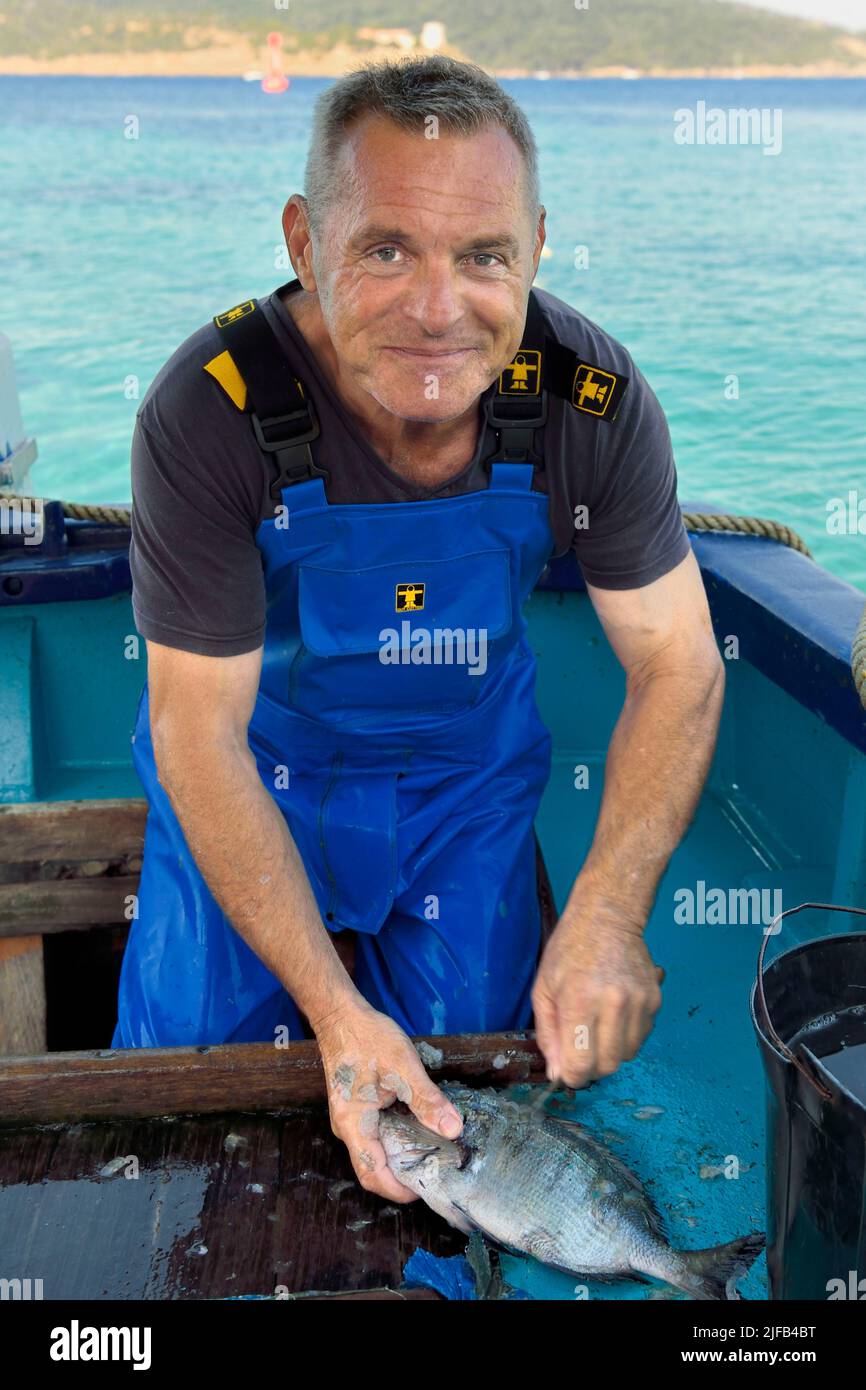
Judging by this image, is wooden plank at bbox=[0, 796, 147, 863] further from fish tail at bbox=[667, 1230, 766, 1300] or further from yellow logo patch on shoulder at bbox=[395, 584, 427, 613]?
fish tail at bbox=[667, 1230, 766, 1300]

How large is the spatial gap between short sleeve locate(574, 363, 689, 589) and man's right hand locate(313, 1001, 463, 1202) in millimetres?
932

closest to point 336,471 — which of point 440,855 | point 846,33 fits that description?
point 440,855

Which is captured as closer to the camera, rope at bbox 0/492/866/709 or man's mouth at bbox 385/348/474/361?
man's mouth at bbox 385/348/474/361

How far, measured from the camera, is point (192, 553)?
6.63ft

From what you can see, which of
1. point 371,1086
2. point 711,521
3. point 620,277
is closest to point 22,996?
Answer: point 371,1086

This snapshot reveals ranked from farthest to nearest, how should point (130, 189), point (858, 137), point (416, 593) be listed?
point (858, 137) → point (130, 189) → point (416, 593)

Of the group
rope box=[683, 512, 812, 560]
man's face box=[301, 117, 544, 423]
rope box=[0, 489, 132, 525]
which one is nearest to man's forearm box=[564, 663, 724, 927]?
man's face box=[301, 117, 544, 423]

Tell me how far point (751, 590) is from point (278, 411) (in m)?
1.40

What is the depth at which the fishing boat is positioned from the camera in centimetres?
185

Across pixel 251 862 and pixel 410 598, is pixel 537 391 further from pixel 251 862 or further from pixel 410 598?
pixel 251 862

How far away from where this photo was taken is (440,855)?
244cm

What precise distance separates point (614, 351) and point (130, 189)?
28.3 metres

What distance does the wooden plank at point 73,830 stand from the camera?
8.67 feet
